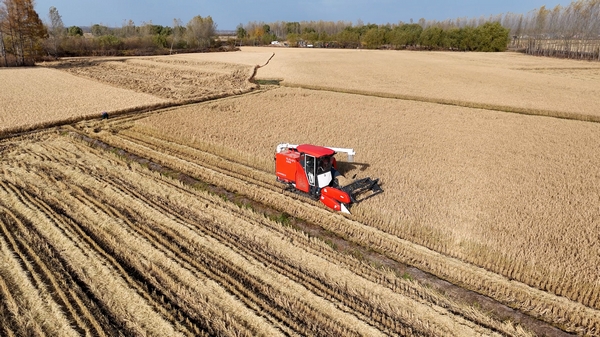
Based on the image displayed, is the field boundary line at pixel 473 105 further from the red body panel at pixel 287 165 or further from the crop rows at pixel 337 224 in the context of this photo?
the red body panel at pixel 287 165

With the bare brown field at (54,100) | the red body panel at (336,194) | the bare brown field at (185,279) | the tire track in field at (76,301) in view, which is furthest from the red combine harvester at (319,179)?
the bare brown field at (54,100)

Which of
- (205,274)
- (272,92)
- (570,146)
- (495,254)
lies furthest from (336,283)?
(272,92)

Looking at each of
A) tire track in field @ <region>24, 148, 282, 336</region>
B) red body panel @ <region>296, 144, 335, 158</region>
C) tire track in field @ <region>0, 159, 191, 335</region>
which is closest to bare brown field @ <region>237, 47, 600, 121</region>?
red body panel @ <region>296, 144, 335, 158</region>

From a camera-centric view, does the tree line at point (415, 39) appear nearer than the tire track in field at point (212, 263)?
No

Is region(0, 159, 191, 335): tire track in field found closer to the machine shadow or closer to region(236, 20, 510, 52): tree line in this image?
the machine shadow

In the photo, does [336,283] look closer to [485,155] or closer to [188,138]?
[485,155]

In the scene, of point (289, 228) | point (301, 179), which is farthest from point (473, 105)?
point (289, 228)
